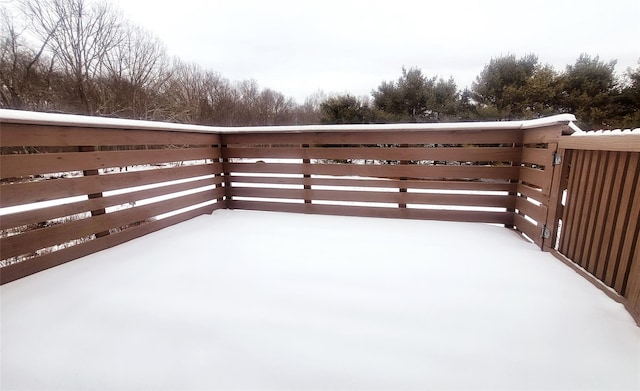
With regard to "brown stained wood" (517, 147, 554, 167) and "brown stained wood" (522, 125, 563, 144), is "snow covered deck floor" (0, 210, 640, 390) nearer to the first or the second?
"brown stained wood" (517, 147, 554, 167)

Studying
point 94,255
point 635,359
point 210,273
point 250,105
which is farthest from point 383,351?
point 250,105

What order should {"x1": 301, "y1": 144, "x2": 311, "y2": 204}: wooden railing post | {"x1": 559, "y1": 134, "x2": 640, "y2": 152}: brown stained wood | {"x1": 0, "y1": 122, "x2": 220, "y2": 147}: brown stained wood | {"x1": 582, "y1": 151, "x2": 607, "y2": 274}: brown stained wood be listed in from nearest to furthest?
1. {"x1": 559, "y1": 134, "x2": 640, "y2": 152}: brown stained wood
2. {"x1": 582, "y1": 151, "x2": 607, "y2": 274}: brown stained wood
3. {"x1": 0, "y1": 122, "x2": 220, "y2": 147}: brown stained wood
4. {"x1": 301, "y1": 144, "x2": 311, "y2": 204}: wooden railing post

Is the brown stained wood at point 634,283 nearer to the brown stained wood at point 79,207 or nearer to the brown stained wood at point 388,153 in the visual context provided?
the brown stained wood at point 388,153

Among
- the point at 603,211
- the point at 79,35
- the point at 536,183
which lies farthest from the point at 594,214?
the point at 79,35

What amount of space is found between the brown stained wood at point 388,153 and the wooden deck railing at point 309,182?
0.01 m

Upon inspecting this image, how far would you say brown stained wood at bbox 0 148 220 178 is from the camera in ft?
5.97

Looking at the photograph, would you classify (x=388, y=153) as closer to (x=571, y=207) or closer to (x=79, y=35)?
(x=571, y=207)

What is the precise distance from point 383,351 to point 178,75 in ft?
62.2

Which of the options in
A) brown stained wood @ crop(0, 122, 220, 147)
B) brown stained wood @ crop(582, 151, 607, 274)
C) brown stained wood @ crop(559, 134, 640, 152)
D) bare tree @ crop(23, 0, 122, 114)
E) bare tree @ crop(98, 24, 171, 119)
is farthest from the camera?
bare tree @ crop(98, 24, 171, 119)

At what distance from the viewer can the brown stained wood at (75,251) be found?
183 centimetres

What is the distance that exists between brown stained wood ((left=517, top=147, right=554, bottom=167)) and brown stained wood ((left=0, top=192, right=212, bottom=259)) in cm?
367

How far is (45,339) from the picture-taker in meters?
1.27

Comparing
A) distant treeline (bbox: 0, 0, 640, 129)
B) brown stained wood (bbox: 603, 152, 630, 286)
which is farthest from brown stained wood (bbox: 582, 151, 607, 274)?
distant treeline (bbox: 0, 0, 640, 129)

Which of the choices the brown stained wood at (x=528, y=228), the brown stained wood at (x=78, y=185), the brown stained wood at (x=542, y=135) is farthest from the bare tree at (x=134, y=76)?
the brown stained wood at (x=528, y=228)
